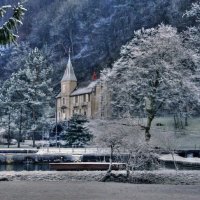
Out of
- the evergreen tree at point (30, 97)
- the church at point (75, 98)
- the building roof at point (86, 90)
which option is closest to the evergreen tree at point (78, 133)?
the evergreen tree at point (30, 97)

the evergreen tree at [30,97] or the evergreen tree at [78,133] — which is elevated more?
the evergreen tree at [30,97]

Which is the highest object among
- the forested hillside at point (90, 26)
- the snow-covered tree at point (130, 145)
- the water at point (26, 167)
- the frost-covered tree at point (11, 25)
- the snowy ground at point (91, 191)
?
the forested hillside at point (90, 26)

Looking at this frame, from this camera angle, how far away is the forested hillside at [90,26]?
88438 millimetres

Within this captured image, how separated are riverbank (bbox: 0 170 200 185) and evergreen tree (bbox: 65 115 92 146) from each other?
24677 mm

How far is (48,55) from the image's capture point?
96875 millimetres

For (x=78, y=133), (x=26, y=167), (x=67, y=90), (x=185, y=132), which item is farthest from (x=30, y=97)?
A: (x=26, y=167)

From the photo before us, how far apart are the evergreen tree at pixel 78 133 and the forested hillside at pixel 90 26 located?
29618 mm

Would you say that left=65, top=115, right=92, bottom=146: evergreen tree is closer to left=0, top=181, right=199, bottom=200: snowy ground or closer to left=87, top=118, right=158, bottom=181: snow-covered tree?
left=87, top=118, right=158, bottom=181: snow-covered tree

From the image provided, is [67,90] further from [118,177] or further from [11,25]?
[11,25]

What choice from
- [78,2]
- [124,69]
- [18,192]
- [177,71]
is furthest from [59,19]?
[18,192]

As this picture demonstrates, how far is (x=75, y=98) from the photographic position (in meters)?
80.2

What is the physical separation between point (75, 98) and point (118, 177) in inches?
1919

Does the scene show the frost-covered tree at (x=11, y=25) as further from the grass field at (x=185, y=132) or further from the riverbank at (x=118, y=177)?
the grass field at (x=185, y=132)

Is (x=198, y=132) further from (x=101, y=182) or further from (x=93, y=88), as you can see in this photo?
(x=101, y=182)
